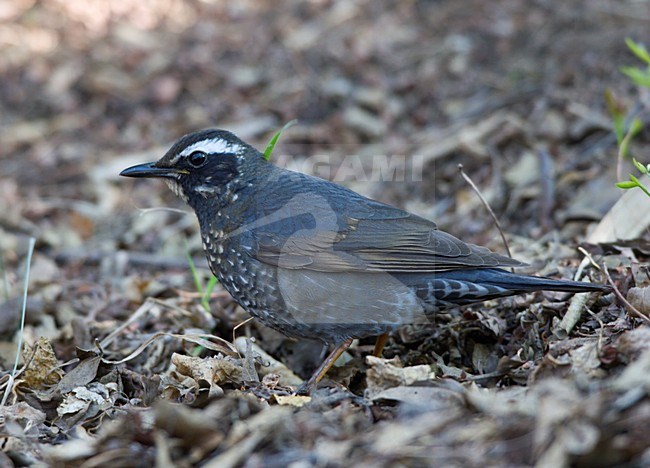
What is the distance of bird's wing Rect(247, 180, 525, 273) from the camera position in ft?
16.3

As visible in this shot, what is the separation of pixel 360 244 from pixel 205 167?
1.29 meters

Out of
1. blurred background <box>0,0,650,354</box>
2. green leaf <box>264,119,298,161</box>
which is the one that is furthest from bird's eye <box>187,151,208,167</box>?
blurred background <box>0,0,650,354</box>

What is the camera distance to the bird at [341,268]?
4.95 m

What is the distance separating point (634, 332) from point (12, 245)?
627 cm

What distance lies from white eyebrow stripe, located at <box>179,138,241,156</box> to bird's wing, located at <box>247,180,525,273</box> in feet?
2.38

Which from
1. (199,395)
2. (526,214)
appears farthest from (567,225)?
(199,395)

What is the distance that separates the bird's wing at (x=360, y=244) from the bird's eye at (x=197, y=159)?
73 centimetres

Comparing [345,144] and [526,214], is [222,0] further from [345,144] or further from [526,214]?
[526,214]

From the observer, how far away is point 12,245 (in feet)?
26.1

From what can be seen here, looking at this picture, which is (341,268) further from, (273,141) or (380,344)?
(273,141)

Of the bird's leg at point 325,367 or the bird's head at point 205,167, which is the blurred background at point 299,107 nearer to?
the bird's head at point 205,167

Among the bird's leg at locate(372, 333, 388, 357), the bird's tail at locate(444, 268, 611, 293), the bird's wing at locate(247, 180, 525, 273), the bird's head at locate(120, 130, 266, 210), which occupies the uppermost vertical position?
the bird's head at locate(120, 130, 266, 210)

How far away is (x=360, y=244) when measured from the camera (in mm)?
5070

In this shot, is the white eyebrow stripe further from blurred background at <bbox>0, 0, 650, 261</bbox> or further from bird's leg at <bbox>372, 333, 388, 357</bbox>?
blurred background at <bbox>0, 0, 650, 261</bbox>
